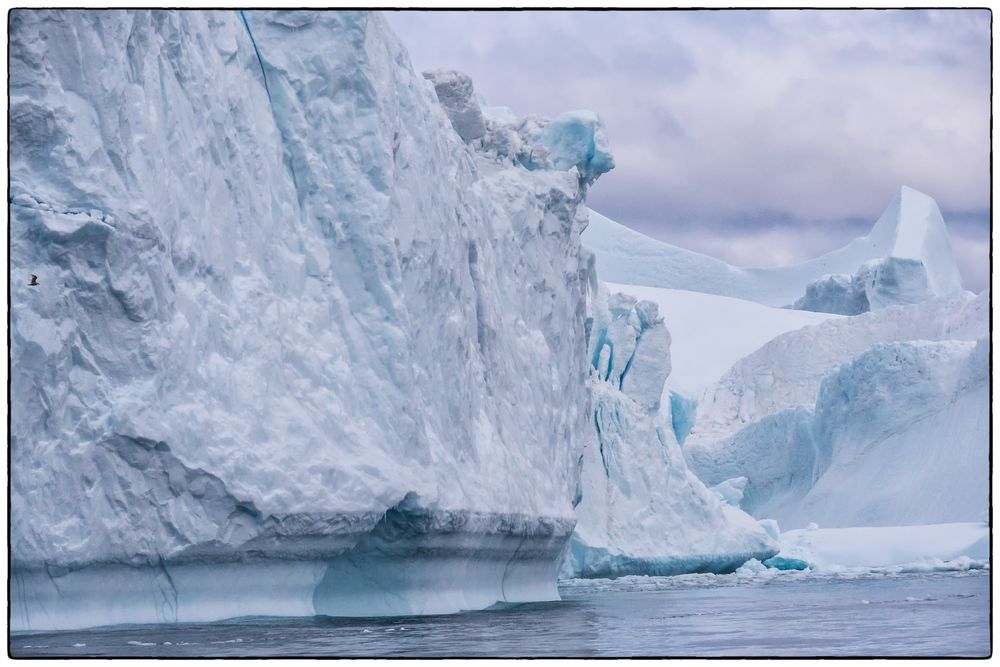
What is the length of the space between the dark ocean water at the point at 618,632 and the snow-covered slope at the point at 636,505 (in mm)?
4856

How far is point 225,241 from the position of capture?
959 cm

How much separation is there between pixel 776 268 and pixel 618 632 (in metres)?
47.2

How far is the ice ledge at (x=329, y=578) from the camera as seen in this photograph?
8297 mm

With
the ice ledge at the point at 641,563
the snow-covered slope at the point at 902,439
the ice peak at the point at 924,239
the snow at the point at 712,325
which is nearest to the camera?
the ice ledge at the point at 641,563

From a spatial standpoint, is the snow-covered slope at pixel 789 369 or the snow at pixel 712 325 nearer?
the snow-covered slope at pixel 789 369

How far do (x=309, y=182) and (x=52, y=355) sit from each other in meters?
2.95

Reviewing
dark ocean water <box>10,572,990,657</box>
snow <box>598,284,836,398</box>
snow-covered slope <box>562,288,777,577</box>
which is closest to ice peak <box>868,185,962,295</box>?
snow <box>598,284,836,398</box>

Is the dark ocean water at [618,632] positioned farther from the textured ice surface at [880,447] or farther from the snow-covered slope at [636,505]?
the textured ice surface at [880,447]

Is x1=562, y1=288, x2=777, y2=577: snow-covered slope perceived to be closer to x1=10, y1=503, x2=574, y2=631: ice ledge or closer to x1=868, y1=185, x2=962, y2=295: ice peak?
x1=10, y1=503, x2=574, y2=631: ice ledge

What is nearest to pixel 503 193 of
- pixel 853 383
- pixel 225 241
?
pixel 225 241

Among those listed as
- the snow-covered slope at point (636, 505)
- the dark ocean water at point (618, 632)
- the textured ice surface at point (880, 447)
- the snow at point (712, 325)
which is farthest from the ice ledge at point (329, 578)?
the snow at point (712, 325)

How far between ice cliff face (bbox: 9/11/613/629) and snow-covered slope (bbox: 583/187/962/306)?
32338 millimetres

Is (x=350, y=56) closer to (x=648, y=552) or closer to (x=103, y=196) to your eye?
(x=103, y=196)

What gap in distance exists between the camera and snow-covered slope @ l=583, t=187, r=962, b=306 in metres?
43.4
